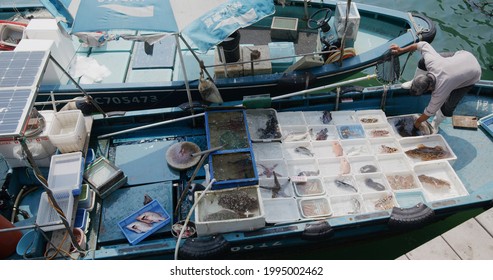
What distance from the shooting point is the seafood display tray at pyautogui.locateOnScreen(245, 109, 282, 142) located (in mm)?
6425

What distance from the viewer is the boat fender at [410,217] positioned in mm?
5320

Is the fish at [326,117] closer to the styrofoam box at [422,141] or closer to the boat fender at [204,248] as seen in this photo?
the styrofoam box at [422,141]

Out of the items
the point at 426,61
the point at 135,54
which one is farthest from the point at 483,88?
the point at 135,54

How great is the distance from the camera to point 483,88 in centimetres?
716

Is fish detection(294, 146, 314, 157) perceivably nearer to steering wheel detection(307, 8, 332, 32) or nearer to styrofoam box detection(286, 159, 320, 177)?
styrofoam box detection(286, 159, 320, 177)

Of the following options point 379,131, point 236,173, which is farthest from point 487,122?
point 236,173

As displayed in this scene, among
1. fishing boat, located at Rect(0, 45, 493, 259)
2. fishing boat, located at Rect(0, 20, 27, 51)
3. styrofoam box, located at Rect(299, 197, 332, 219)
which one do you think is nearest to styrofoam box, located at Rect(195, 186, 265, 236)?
fishing boat, located at Rect(0, 45, 493, 259)

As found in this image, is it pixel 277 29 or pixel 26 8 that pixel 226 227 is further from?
pixel 26 8

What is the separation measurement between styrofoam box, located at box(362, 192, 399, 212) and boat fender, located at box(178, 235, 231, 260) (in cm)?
222

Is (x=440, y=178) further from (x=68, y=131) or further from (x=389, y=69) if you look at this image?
(x=68, y=131)

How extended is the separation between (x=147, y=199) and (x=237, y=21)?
Result: 2.97m

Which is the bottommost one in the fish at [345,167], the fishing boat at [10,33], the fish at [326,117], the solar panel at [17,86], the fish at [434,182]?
the fishing boat at [10,33]

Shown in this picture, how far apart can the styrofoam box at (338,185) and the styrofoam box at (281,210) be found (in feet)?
2.00

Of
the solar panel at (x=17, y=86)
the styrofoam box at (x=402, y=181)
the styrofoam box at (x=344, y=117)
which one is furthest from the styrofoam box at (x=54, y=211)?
the styrofoam box at (x=402, y=181)
